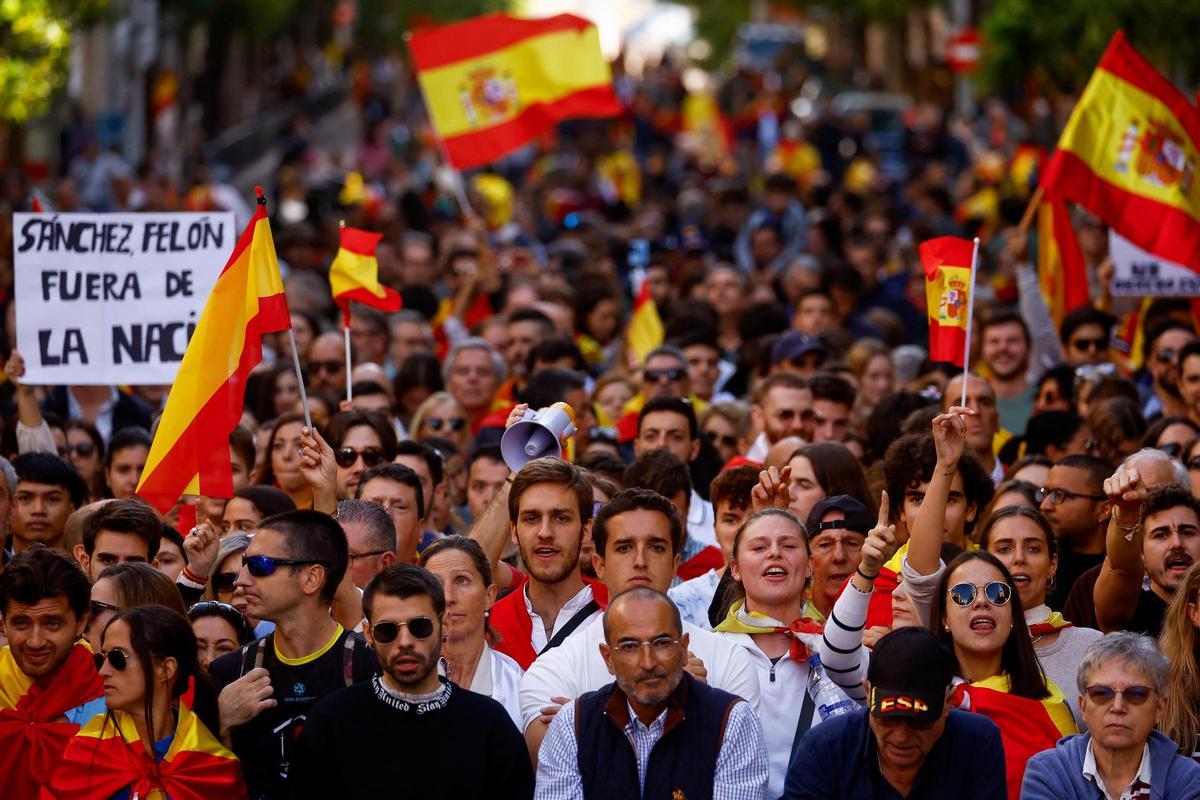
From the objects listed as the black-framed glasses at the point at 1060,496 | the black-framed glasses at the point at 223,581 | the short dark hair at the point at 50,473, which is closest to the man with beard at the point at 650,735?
the black-framed glasses at the point at 223,581

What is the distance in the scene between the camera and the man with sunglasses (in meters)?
7.09

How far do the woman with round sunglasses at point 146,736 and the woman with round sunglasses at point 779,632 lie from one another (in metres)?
1.87

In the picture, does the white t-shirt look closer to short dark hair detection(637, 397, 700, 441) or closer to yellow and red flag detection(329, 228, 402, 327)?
short dark hair detection(637, 397, 700, 441)

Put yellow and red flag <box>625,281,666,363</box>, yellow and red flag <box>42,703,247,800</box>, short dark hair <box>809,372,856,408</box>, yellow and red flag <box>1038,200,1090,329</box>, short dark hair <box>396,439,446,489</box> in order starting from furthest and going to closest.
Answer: yellow and red flag <box>625,281,666,363</box>
yellow and red flag <box>1038,200,1090,329</box>
short dark hair <box>809,372,856,408</box>
short dark hair <box>396,439,446,489</box>
yellow and red flag <box>42,703,247,800</box>

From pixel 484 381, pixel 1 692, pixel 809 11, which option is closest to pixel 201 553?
pixel 1 692

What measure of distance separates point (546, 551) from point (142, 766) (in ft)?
6.18

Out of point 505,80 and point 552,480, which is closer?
point 552,480

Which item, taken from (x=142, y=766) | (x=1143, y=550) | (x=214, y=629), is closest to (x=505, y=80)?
(x=1143, y=550)

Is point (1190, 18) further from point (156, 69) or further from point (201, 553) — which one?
point (156, 69)

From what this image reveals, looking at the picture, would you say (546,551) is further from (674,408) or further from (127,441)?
(127,441)

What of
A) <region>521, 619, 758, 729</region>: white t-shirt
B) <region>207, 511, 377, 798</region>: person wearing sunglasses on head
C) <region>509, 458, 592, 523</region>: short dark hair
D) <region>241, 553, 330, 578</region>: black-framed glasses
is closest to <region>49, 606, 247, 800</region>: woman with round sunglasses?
<region>207, 511, 377, 798</region>: person wearing sunglasses on head

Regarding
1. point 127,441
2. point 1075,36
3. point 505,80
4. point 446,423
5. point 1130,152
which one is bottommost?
point 127,441

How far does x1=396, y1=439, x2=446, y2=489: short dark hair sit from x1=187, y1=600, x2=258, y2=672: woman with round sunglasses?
2.28m

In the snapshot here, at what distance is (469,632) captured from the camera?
8.21 meters
